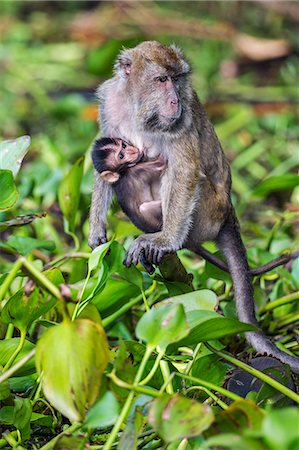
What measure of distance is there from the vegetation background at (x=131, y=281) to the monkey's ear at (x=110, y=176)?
8.1 inches

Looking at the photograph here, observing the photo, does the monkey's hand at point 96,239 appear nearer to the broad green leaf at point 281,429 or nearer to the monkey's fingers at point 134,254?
the monkey's fingers at point 134,254

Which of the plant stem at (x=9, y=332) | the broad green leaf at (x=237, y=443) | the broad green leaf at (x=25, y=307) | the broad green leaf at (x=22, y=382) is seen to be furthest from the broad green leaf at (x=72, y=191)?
the broad green leaf at (x=237, y=443)

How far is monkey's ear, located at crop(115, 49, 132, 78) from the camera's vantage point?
368 centimetres

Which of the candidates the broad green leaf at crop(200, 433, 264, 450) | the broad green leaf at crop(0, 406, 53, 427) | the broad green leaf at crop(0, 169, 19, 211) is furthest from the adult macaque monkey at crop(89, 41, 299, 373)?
the broad green leaf at crop(200, 433, 264, 450)

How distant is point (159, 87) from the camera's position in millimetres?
3574

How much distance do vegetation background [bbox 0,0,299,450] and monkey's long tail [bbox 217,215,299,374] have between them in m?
0.11

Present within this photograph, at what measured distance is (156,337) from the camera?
222 centimetres

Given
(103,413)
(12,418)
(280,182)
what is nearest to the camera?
(103,413)

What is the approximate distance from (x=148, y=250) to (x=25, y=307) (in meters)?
0.75

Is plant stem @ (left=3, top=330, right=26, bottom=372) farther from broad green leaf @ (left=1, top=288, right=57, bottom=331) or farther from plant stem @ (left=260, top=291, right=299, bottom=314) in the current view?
plant stem @ (left=260, top=291, right=299, bottom=314)

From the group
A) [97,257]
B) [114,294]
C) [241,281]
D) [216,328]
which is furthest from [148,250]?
[216,328]

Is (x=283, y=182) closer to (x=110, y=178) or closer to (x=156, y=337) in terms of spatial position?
(x=110, y=178)

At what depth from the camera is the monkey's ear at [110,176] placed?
3.47m

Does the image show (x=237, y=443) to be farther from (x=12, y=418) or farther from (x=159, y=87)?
(x=159, y=87)
